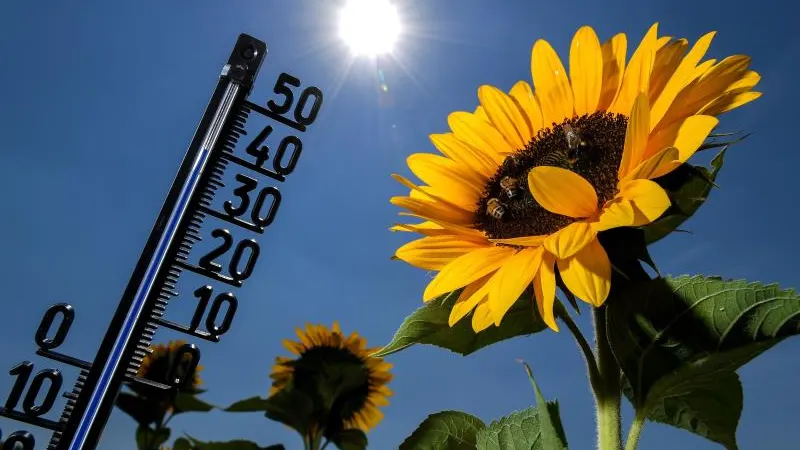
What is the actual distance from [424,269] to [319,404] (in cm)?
137

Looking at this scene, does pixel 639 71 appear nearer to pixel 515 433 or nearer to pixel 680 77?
pixel 680 77

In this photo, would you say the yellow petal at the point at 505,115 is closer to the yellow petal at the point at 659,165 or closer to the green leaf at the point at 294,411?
the yellow petal at the point at 659,165

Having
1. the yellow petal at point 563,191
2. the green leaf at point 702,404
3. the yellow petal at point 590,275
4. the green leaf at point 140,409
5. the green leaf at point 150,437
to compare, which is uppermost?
the yellow petal at point 563,191

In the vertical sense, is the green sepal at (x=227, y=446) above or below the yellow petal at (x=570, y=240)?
below

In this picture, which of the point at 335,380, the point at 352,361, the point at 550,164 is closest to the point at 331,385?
the point at 335,380

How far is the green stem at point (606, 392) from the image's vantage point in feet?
2.51

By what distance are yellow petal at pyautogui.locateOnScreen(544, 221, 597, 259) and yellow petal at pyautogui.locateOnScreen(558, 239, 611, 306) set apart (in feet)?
0.04

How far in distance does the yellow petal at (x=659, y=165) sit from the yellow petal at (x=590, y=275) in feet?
0.27

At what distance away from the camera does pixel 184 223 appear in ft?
7.88

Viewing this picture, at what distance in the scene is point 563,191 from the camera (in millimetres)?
792

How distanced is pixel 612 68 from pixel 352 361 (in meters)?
2.41

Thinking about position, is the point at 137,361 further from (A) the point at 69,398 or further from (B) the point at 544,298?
(B) the point at 544,298

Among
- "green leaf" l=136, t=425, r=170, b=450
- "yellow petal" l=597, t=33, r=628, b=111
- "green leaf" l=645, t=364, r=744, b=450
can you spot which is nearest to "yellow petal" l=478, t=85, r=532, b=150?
"yellow petal" l=597, t=33, r=628, b=111

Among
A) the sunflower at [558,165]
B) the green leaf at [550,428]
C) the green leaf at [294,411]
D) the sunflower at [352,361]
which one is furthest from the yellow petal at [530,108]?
the sunflower at [352,361]
